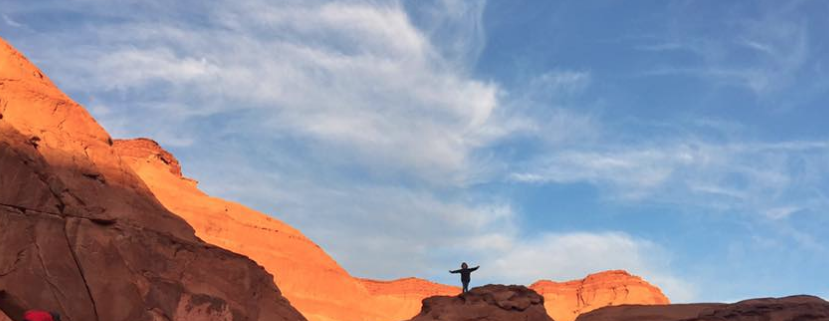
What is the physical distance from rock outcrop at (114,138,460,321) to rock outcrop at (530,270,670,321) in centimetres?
3841

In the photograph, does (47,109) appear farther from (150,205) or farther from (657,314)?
(657,314)

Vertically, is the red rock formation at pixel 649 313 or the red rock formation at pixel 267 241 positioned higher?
the red rock formation at pixel 267 241

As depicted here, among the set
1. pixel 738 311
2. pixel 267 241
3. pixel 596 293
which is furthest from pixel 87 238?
pixel 596 293

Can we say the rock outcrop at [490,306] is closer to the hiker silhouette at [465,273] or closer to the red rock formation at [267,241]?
the hiker silhouette at [465,273]

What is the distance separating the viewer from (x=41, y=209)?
22.9m

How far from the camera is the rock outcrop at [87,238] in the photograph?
2191 cm

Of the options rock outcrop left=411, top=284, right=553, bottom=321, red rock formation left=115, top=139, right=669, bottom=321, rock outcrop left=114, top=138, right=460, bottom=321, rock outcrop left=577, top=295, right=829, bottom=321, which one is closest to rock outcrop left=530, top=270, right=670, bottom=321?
red rock formation left=115, top=139, right=669, bottom=321

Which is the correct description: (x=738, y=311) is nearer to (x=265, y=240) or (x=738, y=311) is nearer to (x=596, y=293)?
(x=265, y=240)

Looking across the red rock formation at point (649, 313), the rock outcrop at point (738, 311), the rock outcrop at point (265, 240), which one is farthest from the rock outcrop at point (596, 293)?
the rock outcrop at point (738, 311)

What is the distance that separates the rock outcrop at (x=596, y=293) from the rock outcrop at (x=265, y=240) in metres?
38.4

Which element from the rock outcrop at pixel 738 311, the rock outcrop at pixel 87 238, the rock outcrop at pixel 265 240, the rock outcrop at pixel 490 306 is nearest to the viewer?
the rock outcrop at pixel 87 238

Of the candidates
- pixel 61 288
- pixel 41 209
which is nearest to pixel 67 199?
pixel 41 209

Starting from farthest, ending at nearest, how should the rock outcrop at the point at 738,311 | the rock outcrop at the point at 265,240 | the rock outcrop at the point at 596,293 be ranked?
the rock outcrop at the point at 596,293 → the rock outcrop at the point at 265,240 → the rock outcrop at the point at 738,311

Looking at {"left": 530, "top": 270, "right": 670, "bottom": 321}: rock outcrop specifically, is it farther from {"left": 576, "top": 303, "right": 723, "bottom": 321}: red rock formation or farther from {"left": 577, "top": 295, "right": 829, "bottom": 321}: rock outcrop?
{"left": 577, "top": 295, "right": 829, "bottom": 321}: rock outcrop
